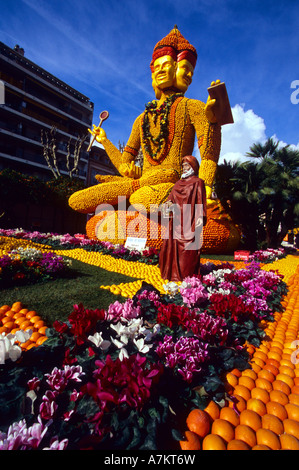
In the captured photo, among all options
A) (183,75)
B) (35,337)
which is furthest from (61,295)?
(183,75)

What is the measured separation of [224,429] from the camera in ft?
4.40

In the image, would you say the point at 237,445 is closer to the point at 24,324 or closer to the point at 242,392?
the point at 242,392

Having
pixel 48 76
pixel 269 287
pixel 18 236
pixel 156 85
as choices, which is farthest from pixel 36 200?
pixel 48 76

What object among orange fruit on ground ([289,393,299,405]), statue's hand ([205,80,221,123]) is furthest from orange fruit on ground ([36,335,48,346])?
statue's hand ([205,80,221,123])

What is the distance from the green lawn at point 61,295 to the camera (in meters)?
2.93

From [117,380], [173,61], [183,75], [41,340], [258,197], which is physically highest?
[173,61]

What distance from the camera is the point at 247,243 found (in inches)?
463

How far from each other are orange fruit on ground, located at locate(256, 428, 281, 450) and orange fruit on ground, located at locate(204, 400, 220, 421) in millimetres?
225

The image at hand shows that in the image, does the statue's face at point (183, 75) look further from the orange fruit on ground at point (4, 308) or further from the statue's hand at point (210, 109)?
the orange fruit on ground at point (4, 308)

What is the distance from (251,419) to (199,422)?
1.06ft

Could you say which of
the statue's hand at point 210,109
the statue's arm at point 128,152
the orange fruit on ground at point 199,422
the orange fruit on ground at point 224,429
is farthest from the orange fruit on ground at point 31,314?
the statue's arm at point 128,152

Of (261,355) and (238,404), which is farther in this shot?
(261,355)

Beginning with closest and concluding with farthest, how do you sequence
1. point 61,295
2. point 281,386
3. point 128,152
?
point 281,386
point 61,295
point 128,152

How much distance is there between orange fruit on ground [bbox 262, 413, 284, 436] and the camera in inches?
54.0
